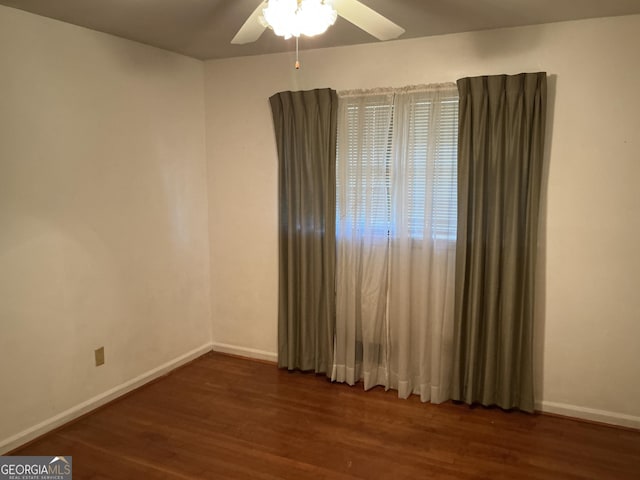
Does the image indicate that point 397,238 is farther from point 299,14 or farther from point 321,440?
point 299,14

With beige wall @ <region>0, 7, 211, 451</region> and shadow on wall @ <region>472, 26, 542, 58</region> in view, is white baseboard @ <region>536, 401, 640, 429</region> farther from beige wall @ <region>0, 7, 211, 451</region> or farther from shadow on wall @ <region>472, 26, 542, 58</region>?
beige wall @ <region>0, 7, 211, 451</region>

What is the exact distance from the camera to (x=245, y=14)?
2.60m

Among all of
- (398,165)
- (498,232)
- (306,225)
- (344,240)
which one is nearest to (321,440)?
(344,240)

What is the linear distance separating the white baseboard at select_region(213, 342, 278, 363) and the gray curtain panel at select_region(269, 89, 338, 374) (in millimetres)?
222

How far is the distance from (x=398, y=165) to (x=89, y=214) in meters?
2.05

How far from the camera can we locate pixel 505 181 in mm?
2859

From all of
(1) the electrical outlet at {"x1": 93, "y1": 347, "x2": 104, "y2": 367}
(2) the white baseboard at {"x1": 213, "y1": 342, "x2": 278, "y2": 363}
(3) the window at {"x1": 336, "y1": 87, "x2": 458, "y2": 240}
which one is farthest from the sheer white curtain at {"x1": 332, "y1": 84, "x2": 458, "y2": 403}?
(1) the electrical outlet at {"x1": 93, "y1": 347, "x2": 104, "y2": 367}

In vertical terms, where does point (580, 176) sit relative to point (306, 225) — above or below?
above

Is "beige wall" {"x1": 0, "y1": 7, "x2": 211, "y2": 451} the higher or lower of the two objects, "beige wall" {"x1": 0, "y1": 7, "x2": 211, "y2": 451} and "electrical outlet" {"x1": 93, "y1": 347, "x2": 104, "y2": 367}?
the higher

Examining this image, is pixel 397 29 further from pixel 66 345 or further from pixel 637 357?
pixel 66 345

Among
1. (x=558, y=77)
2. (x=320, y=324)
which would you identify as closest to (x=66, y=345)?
(x=320, y=324)

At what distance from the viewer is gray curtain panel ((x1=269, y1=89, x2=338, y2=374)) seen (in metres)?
3.34

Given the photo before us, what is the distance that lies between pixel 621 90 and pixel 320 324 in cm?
247

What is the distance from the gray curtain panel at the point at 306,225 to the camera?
3.34 meters
